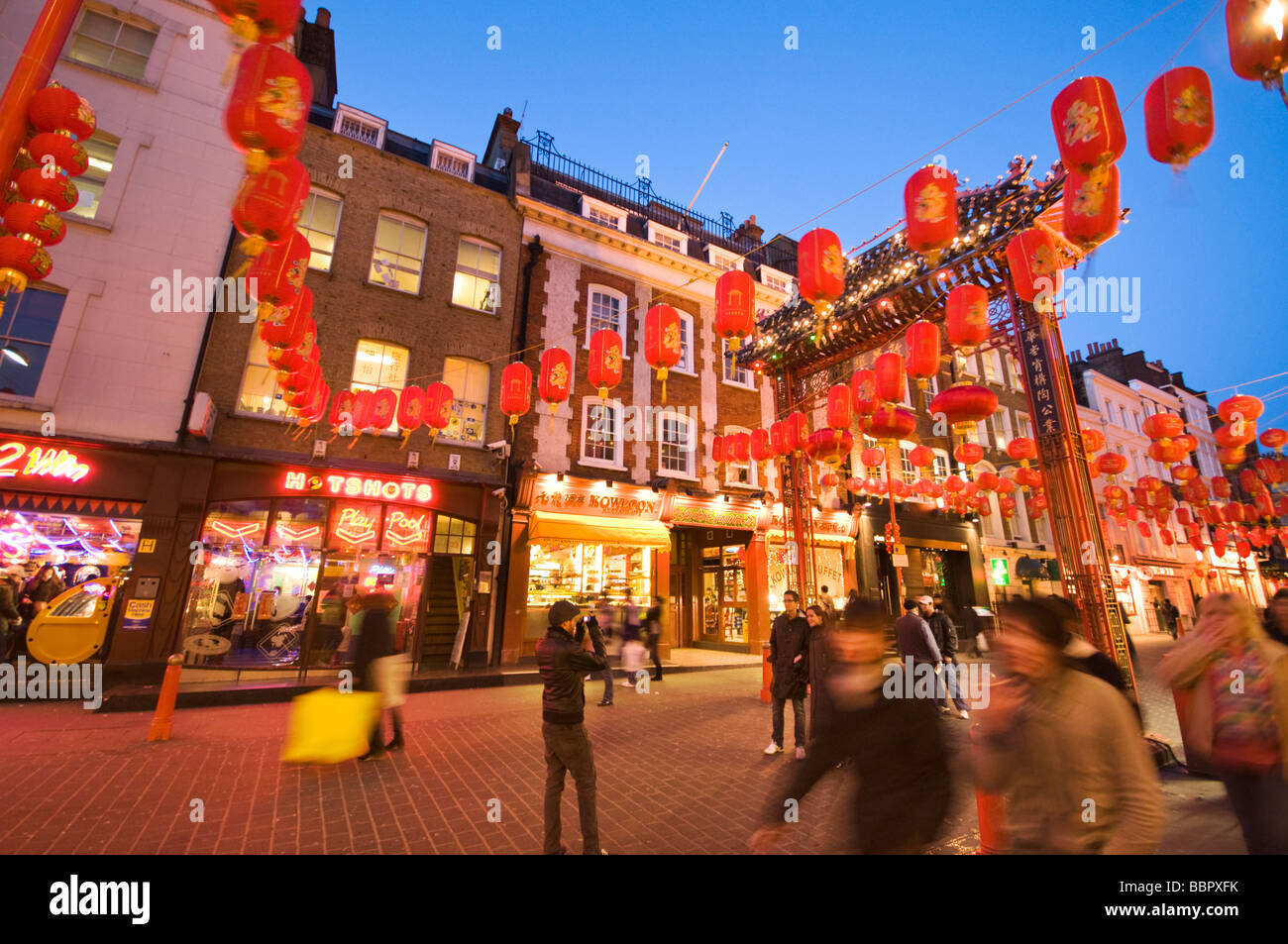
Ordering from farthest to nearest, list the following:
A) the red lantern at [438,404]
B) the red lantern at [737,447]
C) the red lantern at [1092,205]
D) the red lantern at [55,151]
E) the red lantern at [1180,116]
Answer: the red lantern at [737,447] → the red lantern at [438,404] → the red lantern at [55,151] → the red lantern at [1092,205] → the red lantern at [1180,116]

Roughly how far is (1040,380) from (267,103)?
31.3ft

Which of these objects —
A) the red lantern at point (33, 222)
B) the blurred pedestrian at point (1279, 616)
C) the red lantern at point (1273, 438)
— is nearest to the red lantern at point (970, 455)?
the red lantern at point (1273, 438)

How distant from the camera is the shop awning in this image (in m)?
12.4

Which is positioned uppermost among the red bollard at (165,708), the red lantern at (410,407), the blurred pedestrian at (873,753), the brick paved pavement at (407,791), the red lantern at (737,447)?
the red lantern at (737,447)

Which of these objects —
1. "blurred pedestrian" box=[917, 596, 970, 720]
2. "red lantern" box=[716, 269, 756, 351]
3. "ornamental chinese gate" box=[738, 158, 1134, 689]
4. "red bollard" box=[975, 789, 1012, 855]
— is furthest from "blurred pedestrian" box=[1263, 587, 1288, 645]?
"red lantern" box=[716, 269, 756, 351]

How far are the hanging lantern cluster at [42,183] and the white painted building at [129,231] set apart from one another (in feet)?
17.4

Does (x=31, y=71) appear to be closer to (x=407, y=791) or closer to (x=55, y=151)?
(x=55, y=151)

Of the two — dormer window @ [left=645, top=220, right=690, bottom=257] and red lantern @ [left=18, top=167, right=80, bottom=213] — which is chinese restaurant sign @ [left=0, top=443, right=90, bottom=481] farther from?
dormer window @ [left=645, top=220, right=690, bottom=257]

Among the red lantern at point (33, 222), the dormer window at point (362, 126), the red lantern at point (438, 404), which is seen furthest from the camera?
the dormer window at point (362, 126)

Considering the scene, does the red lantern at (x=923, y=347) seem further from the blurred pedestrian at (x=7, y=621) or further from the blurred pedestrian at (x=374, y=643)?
the blurred pedestrian at (x=7, y=621)

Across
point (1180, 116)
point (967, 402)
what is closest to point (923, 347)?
point (967, 402)

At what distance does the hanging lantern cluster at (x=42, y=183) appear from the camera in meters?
4.93
